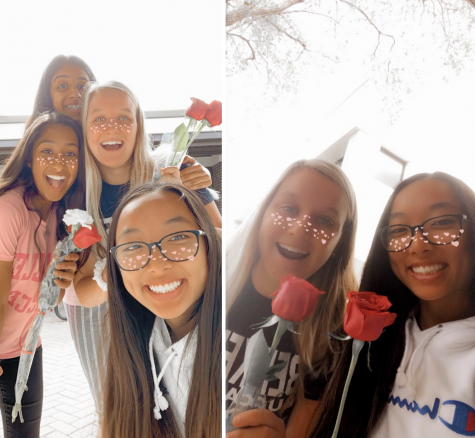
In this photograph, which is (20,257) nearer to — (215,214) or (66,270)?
(66,270)

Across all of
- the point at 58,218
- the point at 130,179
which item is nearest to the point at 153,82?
the point at 130,179

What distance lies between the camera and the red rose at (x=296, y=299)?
1146 mm

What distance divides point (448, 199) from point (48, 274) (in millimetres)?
1187

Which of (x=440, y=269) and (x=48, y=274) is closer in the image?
(x=440, y=269)

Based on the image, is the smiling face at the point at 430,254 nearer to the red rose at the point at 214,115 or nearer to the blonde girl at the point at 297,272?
the blonde girl at the point at 297,272

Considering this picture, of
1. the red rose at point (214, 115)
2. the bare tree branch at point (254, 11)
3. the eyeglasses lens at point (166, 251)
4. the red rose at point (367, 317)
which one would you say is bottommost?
the red rose at point (367, 317)

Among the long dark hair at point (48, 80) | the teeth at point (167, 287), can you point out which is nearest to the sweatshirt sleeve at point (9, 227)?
the long dark hair at point (48, 80)

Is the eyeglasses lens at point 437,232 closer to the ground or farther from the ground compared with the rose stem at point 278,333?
farther from the ground

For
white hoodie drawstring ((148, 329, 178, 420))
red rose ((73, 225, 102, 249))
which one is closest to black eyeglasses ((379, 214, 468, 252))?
white hoodie drawstring ((148, 329, 178, 420))

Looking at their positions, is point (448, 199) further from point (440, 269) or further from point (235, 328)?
point (235, 328)

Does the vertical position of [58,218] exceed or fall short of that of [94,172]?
it falls short

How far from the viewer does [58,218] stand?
4.28 feet

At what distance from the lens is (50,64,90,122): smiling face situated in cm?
133

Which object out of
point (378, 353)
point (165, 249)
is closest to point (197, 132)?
point (165, 249)
